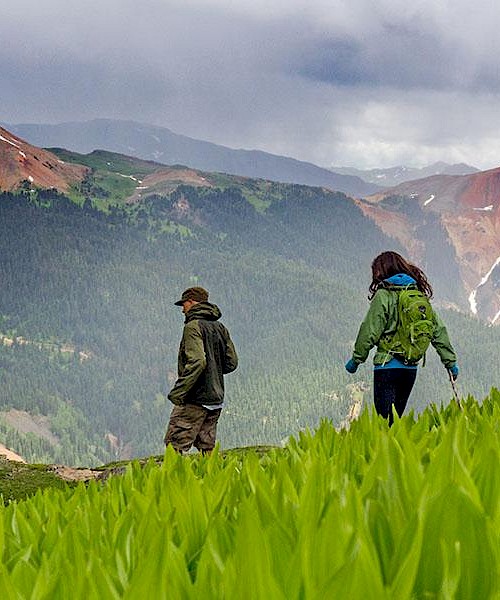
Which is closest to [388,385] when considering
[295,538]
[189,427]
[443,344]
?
[443,344]

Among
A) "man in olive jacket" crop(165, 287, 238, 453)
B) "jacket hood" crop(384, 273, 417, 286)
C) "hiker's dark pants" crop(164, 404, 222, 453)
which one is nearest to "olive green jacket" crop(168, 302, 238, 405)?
"man in olive jacket" crop(165, 287, 238, 453)

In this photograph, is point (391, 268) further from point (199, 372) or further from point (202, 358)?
point (199, 372)

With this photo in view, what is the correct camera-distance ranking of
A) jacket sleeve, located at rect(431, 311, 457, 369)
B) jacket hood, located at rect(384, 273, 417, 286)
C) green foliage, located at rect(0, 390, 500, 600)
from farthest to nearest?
jacket sleeve, located at rect(431, 311, 457, 369), jacket hood, located at rect(384, 273, 417, 286), green foliage, located at rect(0, 390, 500, 600)

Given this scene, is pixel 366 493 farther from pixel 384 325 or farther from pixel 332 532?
pixel 384 325

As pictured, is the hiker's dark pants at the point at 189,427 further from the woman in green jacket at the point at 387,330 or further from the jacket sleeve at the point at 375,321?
the jacket sleeve at the point at 375,321

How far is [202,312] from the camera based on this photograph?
1212 cm

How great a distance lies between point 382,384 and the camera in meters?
8.80

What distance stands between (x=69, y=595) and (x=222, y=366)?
1109 cm

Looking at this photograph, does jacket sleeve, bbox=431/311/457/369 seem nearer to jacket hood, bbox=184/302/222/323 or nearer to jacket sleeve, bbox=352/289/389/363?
jacket sleeve, bbox=352/289/389/363

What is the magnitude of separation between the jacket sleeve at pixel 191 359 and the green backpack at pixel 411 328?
395cm

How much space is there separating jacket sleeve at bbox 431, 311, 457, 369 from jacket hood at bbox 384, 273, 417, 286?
57cm

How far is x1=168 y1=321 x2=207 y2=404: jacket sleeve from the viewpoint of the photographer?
12.1 meters

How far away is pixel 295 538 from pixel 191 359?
10.3 metres

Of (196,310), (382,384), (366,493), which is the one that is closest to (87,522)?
(366,493)
